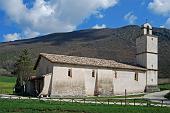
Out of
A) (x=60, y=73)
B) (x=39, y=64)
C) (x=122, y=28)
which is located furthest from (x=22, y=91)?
(x=122, y=28)

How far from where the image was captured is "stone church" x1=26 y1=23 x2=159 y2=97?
49.9 metres

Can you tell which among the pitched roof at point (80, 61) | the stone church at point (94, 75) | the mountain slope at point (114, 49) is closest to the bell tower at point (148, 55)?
the stone church at point (94, 75)

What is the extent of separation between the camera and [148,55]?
61.9m

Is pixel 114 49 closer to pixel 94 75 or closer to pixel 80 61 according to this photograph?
pixel 94 75

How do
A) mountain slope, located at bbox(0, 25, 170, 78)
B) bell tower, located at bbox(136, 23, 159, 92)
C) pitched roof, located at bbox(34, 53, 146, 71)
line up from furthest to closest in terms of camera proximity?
mountain slope, located at bbox(0, 25, 170, 78) < bell tower, located at bbox(136, 23, 159, 92) < pitched roof, located at bbox(34, 53, 146, 71)

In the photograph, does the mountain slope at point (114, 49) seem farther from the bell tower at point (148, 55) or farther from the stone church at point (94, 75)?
the stone church at point (94, 75)

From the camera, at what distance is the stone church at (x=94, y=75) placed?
164 ft

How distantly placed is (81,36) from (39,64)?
139 metres

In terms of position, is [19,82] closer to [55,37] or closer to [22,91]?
[22,91]

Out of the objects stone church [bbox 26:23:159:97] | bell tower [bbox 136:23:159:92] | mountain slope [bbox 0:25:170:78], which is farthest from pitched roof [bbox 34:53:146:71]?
mountain slope [bbox 0:25:170:78]

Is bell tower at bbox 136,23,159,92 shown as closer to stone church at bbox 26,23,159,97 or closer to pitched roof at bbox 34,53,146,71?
stone church at bbox 26,23,159,97

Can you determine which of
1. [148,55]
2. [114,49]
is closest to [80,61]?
[148,55]

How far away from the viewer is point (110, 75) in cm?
5578

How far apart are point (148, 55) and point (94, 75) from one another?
12966mm
